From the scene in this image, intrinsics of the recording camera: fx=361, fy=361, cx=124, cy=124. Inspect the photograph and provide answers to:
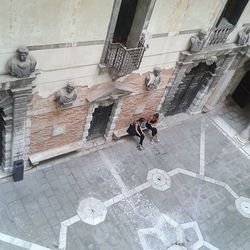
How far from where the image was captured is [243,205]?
1453 cm

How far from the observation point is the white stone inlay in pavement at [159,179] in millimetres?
14047

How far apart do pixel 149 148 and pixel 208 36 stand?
514 cm

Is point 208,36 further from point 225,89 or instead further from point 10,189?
point 10,189

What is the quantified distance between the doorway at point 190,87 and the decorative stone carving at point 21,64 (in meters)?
7.81

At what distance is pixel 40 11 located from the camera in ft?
28.9

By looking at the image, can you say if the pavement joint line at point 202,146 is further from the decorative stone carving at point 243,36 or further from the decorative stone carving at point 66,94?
the decorative stone carving at point 66,94

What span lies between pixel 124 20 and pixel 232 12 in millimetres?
4957

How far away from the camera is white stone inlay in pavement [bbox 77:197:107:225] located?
1223cm

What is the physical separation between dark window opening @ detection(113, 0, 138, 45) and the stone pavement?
498 cm

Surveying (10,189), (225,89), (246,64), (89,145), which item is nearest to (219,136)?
(225,89)

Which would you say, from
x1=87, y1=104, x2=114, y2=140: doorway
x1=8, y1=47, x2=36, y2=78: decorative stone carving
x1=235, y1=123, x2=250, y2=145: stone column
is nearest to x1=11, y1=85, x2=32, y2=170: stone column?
x1=8, y1=47, x2=36, y2=78: decorative stone carving

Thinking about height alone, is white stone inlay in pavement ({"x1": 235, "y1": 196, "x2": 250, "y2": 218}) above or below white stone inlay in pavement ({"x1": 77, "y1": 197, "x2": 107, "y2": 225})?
below

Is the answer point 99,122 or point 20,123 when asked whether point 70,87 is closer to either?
point 20,123

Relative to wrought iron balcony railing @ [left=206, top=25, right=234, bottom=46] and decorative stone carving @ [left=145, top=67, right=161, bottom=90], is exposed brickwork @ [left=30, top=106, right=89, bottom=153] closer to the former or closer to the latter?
decorative stone carving @ [left=145, top=67, right=161, bottom=90]
